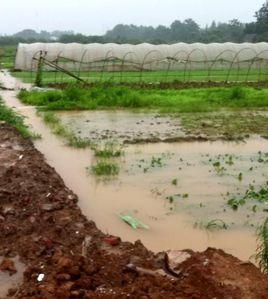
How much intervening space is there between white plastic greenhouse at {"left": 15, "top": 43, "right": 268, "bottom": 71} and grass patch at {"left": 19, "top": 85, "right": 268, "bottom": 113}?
35.4ft

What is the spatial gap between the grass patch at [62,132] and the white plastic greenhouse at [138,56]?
13859 millimetres

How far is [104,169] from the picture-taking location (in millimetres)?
9133

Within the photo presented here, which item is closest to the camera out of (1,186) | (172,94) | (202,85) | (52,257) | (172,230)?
(52,257)

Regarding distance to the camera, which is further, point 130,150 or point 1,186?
point 130,150

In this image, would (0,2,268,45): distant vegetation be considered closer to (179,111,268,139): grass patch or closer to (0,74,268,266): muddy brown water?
(179,111,268,139): grass patch

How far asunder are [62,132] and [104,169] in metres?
3.56

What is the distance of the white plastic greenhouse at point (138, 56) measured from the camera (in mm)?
28375

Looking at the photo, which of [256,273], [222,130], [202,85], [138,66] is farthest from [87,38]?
[256,273]

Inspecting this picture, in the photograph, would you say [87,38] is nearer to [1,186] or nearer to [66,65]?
[66,65]

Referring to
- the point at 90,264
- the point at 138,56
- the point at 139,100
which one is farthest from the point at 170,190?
the point at 138,56

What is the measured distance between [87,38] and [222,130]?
4398cm

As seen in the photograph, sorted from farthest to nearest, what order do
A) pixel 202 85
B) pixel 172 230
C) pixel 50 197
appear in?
pixel 202 85 → pixel 50 197 → pixel 172 230

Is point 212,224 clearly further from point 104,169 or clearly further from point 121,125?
point 121,125

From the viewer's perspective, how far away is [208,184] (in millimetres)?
8531
